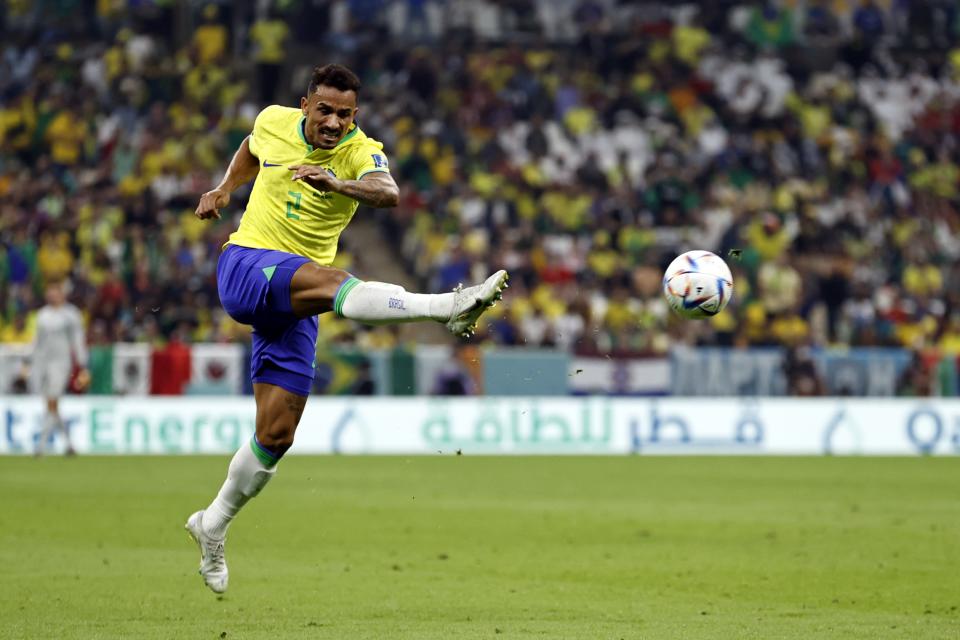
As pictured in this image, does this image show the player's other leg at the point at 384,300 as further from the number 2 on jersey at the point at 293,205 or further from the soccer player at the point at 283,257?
the number 2 on jersey at the point at 293,205

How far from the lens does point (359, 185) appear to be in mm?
7277

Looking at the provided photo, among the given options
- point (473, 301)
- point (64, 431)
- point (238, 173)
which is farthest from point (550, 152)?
point (473, 301)

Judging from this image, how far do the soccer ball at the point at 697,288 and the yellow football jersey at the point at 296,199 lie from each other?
1.70 metres

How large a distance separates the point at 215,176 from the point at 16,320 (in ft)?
13.8

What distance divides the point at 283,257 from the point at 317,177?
2.88ft

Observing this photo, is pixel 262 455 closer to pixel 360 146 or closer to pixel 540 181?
pixel 360 146

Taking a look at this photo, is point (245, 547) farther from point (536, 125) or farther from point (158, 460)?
point (536, 125)

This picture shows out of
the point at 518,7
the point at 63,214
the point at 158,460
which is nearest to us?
the point at 158,460

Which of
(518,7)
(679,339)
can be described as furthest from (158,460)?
(518,7)

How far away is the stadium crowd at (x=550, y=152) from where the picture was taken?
23.5 metres

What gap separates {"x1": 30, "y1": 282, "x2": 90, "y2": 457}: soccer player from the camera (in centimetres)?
1897

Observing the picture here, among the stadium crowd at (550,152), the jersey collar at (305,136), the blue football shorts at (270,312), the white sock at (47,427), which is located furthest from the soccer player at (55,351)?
the jersey collar at (305,136)

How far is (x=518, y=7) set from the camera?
2892cm

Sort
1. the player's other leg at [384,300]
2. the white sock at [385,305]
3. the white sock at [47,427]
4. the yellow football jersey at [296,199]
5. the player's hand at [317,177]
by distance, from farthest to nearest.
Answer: the white sock at [47,427], the yellow football jersey at [296,199], the white sock at [385,305], the player's other leg at [384,300], the player's hand at [317,177]
